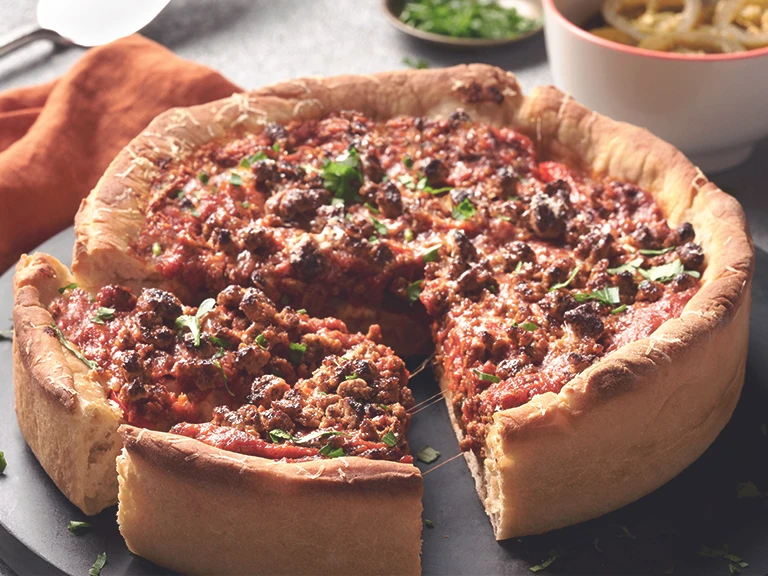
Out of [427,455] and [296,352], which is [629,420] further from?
[296,352]

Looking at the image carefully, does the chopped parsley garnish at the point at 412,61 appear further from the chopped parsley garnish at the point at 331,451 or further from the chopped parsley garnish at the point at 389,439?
the chopped parsley garnish at the point at 331,451

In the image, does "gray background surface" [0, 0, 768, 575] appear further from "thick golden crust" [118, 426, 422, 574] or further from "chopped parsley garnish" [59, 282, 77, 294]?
"thick golden crust" [118, 426, 422, 574]

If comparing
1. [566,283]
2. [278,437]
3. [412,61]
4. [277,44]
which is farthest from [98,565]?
[277,44]

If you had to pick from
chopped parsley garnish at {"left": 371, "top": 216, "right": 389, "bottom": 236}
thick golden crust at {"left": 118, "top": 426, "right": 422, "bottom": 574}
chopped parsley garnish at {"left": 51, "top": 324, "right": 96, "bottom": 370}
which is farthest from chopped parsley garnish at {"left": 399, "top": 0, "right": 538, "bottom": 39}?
thick golden crust at {"left": 118, "top": 426, "right": 422, "bottom": 574}

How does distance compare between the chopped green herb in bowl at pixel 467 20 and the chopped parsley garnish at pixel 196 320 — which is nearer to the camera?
the chopped parsley garnish at pixel 196 320

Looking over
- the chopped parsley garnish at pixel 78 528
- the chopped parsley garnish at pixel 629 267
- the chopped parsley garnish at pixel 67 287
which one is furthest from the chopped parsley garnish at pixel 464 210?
the chopped parsley garnish at pixel 78 528

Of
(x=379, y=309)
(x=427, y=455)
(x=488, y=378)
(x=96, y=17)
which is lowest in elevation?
(x=427, y=455)

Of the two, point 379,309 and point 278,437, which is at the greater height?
point 278,437
